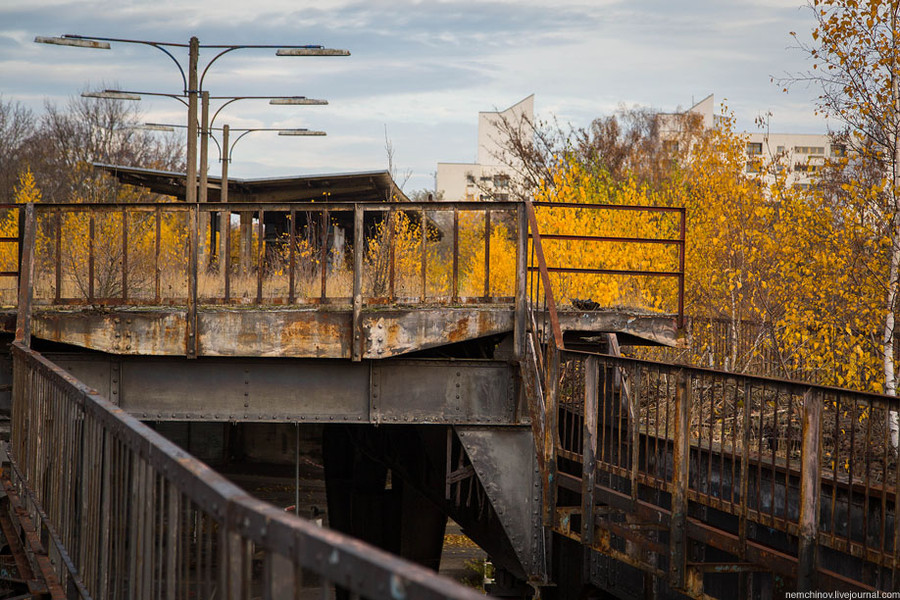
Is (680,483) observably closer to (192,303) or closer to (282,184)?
(192,303)

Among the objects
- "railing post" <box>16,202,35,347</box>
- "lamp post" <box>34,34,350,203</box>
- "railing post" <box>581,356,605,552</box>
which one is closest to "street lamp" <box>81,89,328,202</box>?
"lamp post" <box>34,34,350,203</box>

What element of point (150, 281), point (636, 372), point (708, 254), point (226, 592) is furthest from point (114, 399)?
point (708, 254)

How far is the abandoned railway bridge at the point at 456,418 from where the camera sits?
5.89m

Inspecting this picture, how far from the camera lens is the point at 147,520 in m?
3.60

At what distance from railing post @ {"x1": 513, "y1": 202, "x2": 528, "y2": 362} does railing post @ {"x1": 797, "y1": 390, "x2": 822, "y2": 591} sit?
4.87 metres

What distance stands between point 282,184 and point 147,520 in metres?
29.5

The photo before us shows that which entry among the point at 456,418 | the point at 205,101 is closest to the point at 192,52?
the point at 205,101

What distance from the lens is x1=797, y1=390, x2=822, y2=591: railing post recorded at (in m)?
6.33

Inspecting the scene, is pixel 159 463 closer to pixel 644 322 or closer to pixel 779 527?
pixel 779 527

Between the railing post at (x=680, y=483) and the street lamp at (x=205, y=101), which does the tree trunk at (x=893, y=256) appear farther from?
the street lamp at (x=205, y=101)

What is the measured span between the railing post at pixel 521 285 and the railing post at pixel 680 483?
11.3ft

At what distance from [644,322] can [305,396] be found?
14.5ft

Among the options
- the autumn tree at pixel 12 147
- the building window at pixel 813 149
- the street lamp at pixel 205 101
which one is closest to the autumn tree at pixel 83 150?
the autumn tree at pixel 12 147

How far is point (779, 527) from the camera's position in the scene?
6.64 meters
